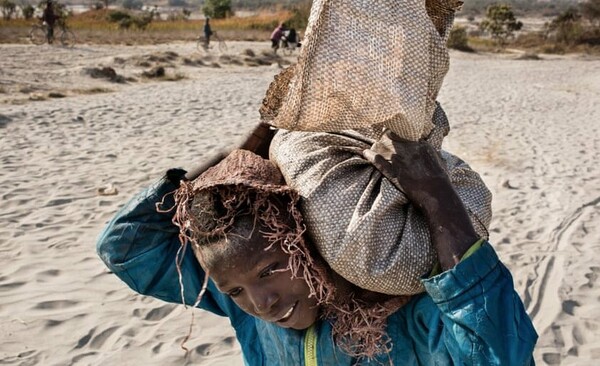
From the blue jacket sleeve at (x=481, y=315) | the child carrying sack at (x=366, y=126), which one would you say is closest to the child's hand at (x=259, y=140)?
the child carrying sack at (x=366, y=126)

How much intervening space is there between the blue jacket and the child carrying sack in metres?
0.09

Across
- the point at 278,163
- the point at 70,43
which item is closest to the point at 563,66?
the point at 70,43

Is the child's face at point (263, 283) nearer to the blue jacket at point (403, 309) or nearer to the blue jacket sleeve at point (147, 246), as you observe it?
the blue jacket at point (403, 309)

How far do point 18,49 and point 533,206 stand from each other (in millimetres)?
16258

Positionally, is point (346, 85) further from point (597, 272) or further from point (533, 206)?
point (533, 206)

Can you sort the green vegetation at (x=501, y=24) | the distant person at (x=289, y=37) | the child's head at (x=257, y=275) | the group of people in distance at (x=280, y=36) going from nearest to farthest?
1. the child's head at (x=257, y=275)
2. the group of people in distance at (x=280, y=36)
3. the distant person at (x=289, y=37)
4. the green vegetation at (x=501, y=24)

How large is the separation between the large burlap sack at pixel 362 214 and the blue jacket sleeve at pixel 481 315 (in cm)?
7

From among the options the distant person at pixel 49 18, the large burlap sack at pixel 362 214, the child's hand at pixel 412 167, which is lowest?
the distant person at pixel 49 18

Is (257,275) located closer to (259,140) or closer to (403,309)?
(403,309)

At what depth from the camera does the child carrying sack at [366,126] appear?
1.08 metres

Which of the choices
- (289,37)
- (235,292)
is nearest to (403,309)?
(235,292)

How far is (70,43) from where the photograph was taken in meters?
21.4

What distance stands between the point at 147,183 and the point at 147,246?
4543 mm

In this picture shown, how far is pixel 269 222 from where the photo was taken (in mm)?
1267
